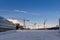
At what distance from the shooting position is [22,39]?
28.8ft

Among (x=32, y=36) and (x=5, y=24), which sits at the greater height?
(x=5, y=24)

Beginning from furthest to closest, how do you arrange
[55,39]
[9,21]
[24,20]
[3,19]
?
1. [9,21]
2. [3,19]
3. [24,20]
4. [55,39]

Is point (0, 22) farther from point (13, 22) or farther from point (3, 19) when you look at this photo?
point (13, 22)

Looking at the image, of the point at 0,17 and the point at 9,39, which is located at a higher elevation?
the point at 0,17

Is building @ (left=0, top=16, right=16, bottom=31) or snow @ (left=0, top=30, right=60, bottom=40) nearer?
snow @ (left=0, top=30, right=60, bottom=40)

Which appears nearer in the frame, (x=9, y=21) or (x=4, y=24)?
(x=4, y=24)

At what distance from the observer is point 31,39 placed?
8789mm

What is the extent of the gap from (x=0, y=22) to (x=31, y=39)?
92.7 ft

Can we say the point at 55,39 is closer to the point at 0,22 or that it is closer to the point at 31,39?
the point at 31,39

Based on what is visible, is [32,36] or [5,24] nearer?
[32,36]

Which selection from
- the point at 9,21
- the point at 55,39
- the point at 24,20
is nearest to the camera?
the point at 55,39

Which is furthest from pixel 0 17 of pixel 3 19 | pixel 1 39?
pixel 1 39

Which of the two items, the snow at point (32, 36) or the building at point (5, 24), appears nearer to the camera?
the snow at point (32, 36)

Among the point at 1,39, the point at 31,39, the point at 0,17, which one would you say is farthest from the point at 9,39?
the point at 0,17
